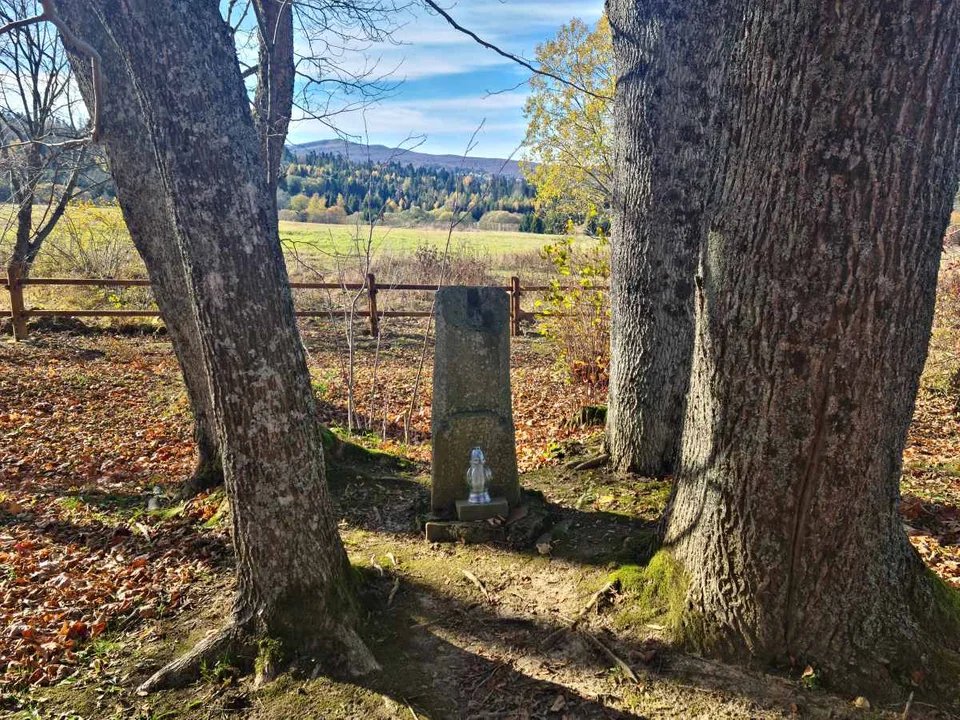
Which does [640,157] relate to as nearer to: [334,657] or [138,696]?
[334,657]

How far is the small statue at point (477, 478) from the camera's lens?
4066mm

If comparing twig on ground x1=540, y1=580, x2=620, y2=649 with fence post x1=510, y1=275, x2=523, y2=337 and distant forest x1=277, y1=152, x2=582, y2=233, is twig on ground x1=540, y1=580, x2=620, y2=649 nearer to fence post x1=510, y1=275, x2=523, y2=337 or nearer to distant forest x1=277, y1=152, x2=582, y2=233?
distant forest x1=277, y1=152, x2=582, y2=233

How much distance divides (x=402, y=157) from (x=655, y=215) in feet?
10.0

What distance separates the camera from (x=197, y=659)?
2818mm

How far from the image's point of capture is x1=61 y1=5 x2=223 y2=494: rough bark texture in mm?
4293

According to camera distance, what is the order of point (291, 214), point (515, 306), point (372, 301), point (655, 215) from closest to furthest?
point (655, 215) → point (372, 301) → point (515, 306) → point (291, 214)

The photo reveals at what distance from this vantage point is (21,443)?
6.72 meters

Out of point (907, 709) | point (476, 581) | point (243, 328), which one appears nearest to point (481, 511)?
point (476, 581)

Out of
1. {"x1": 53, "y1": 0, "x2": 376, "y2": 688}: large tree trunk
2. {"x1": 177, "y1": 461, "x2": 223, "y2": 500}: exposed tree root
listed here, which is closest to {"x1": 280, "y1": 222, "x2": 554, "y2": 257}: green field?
{"x1": 177, "y1": 461, "x2": 223, "y2": 500}: exposed tree root

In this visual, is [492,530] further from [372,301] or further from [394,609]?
[372,301]

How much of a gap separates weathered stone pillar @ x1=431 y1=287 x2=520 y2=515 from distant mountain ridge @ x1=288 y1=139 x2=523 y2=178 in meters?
2.28

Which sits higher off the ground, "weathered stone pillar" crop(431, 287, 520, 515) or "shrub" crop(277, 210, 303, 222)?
"shrub" crop(277, 210, 303, 222)

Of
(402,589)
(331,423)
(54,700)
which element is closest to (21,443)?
(331,423)

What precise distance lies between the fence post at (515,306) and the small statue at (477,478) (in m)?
9.49
